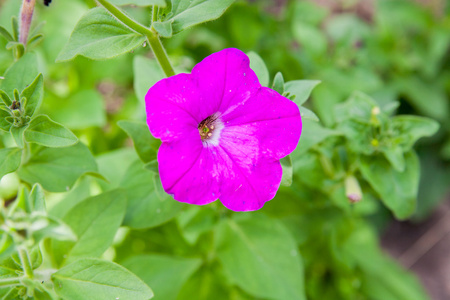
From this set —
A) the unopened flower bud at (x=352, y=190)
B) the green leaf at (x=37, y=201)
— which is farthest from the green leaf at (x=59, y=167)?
the unopened flower bud at (x=352, y=190)

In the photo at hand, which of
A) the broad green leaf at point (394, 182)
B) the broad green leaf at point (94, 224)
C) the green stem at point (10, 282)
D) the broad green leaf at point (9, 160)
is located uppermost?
the broad green leaf at point (9, 160)

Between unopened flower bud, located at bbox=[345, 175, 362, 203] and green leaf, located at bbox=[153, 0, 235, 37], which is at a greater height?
green leaf, located at bbox=[153, 0, 235, 37]

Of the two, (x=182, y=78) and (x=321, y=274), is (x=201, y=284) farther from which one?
(x=182, y=78)

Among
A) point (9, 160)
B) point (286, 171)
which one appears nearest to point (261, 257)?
point (286, 171)

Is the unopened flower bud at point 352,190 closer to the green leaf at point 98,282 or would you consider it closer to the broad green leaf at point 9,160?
the green leaf at point 98,282

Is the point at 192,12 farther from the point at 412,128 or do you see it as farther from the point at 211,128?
the point at 412,128

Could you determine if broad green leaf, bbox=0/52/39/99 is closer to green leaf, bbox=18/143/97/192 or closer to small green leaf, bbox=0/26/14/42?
small green leaf, bbox=0/26/14/42

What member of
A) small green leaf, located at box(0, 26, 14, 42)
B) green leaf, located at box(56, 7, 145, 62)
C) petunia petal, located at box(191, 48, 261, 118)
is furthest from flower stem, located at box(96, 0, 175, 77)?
small green leaf, located at box(0, 26, 14, 42)
